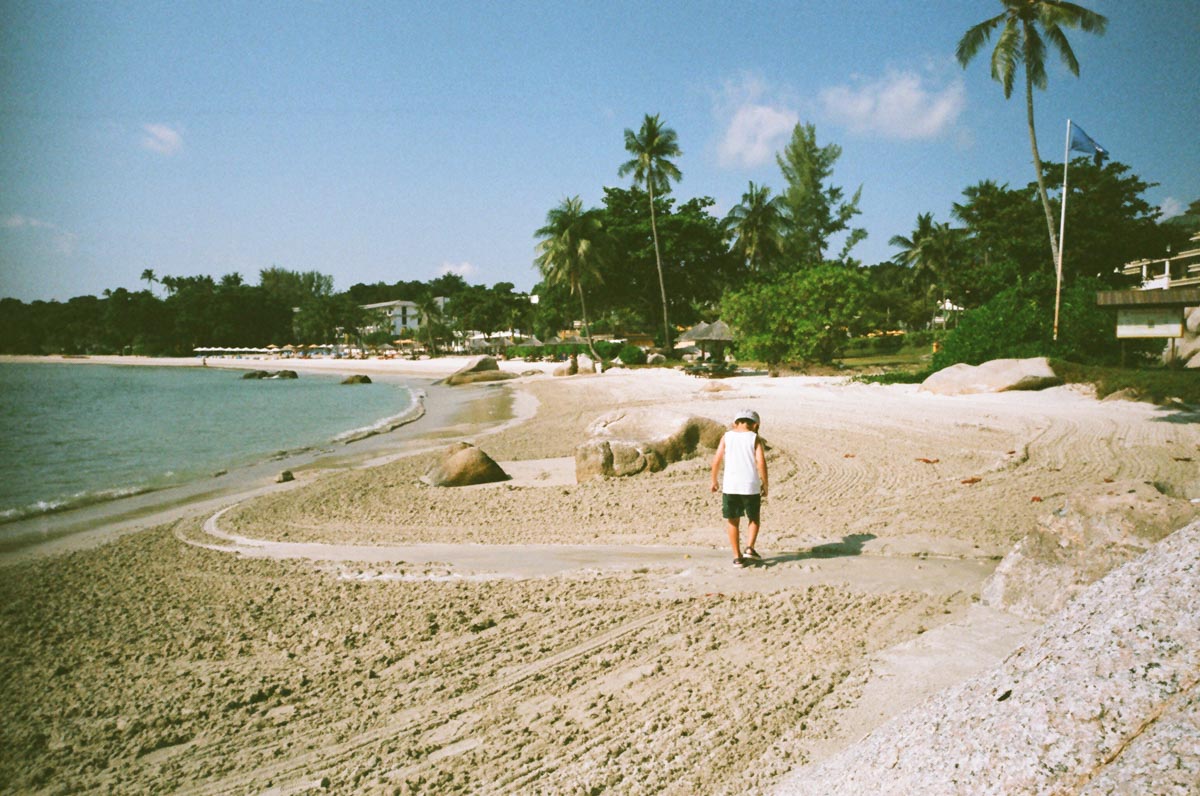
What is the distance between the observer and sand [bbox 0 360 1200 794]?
139 inches

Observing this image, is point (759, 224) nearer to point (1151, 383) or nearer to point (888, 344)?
point (888, 344)

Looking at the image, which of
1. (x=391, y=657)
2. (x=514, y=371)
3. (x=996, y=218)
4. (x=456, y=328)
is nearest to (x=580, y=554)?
(x=391, y=657)

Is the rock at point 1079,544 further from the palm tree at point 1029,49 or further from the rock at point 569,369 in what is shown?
the rock at point 569,369

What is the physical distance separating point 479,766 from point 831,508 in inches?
239

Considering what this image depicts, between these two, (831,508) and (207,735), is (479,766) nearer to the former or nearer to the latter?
(207,735)

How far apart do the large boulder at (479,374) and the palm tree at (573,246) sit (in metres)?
7.36

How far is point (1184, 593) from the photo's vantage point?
A: 1.76 meters

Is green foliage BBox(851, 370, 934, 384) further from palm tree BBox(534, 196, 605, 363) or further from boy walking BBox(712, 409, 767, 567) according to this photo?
palm tree BBox(534, 196, 605, 363)

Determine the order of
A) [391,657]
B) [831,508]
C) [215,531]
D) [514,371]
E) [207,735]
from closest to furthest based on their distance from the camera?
[207,735], [391,657], [831,508], [215,531], [514,371]

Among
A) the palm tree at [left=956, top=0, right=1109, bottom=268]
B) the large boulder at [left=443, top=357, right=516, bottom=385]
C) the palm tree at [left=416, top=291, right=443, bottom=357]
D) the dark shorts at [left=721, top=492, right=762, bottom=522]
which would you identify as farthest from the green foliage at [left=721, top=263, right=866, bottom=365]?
the palm tree at [left=416, top=291, right=443, bottom=357]

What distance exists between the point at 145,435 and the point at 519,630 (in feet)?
74.1

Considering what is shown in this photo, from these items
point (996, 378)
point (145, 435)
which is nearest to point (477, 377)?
point (145, 435)

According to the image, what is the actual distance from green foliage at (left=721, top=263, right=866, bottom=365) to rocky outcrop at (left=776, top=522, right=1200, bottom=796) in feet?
87.3

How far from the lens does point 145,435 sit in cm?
2195
